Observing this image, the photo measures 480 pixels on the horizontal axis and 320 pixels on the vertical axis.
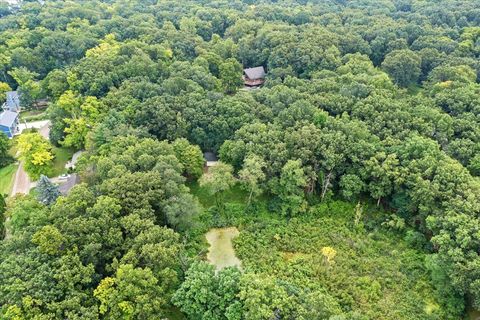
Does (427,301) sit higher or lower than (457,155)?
lower

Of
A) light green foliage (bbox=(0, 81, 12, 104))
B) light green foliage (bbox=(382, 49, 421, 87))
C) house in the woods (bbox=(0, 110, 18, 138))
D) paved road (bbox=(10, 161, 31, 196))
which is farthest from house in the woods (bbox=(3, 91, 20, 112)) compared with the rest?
light green foliage (bbox=(382, 49, 421, 87))

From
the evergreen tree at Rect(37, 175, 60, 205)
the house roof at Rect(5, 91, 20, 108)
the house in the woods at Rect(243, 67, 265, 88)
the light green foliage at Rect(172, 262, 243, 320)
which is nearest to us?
the light green foliage at Rect(172, 262, 243, 320)

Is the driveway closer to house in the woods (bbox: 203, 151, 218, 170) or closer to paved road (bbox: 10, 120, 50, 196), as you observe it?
paved road (bbox: 10, 120, 50, 196)

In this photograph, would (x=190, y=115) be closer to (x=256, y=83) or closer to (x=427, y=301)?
(x=256, y=83)

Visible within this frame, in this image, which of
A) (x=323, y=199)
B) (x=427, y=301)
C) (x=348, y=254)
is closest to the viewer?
(x=427, y=301)

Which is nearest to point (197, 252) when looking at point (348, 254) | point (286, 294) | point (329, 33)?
point (286, 294)

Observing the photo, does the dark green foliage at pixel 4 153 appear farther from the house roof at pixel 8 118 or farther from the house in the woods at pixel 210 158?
the house in the woods at pixel 210 158
